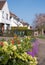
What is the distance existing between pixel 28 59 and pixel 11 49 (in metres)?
0.43

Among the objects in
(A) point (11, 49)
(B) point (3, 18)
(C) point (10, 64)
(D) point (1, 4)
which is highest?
(D) point (1, 4)

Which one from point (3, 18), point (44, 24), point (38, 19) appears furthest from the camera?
point (38, 19)

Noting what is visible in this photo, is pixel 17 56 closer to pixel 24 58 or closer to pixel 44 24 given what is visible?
pixel 24 58

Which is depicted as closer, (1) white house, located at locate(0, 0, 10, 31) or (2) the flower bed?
(2) the flower bed

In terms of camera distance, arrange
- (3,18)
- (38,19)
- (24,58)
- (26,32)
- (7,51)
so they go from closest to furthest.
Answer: (7,51), (24,58), (26,32), (3,18), (38,19)

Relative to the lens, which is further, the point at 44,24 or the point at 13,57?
the point at 44,24

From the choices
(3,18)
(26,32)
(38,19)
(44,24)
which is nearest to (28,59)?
(26,32)

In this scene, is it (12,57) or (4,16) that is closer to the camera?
(12,57)

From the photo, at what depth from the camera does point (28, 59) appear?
389cm

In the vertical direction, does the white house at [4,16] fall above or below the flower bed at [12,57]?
above

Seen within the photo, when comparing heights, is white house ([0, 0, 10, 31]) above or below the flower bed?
above

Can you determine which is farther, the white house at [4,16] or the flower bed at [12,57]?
the white house at [4,16]

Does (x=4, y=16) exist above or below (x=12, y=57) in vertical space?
above

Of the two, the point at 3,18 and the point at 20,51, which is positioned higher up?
the point at 3,18
